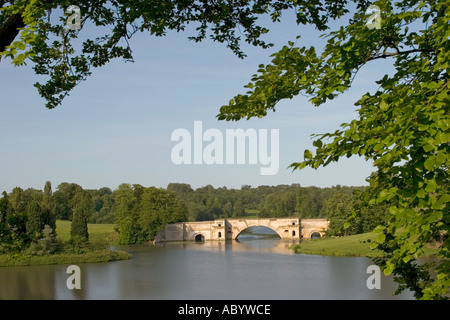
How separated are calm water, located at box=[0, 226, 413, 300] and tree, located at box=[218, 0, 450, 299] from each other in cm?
1626

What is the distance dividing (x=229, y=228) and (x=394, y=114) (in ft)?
195

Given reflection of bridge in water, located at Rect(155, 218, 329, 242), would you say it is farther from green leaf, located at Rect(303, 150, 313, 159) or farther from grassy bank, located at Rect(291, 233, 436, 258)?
green leaf, located at Rect(303, 150, 313, 159)

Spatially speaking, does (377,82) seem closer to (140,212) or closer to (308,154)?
(308,154)

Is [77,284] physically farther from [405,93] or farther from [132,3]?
[405,93]

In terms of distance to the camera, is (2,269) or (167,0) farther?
(2,269)

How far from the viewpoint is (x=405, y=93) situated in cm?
342

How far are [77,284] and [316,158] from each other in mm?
23266

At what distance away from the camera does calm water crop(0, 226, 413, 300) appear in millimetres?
21266

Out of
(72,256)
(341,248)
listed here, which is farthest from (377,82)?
(341,248)

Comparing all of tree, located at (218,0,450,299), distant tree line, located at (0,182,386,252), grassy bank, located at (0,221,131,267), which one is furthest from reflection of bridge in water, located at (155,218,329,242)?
tree, located at (218,0,450,299)

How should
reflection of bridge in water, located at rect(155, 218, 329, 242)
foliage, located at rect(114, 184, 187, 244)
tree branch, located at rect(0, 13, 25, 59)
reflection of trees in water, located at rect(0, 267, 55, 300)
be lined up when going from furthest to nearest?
reflection of bridge in water, located at rect(155, 218, 329, 242) < foliage, located at rect(114, 184, 187, 244) < reflection of trees in water, located at rect(0, 267, 55, 300) < tree branch, located at rect(0, 13, 25, 59)

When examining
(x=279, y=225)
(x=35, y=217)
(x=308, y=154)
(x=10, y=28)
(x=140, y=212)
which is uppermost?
(x=10, y=28)

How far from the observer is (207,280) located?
25812mm

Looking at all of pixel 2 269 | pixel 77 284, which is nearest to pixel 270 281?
pixel 77 284
